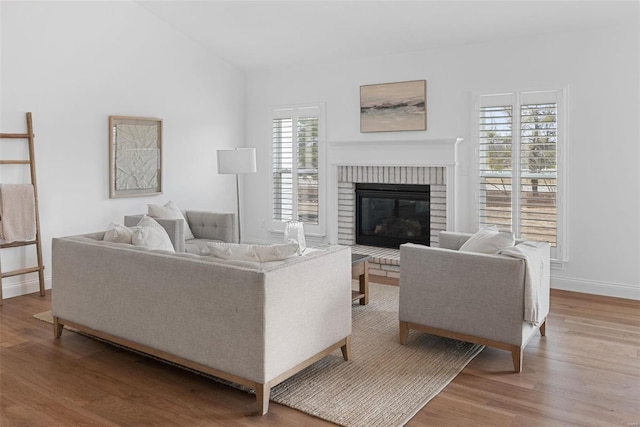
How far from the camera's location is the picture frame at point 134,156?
600 centimetres

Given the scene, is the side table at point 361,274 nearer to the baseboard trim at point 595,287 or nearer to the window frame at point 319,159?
the baseboard trim at point 595,287

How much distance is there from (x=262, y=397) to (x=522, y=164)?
3.84m

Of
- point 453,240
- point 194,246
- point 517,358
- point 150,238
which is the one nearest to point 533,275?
point 517,358

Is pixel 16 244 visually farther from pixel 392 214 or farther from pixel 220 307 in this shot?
pixel 392 214

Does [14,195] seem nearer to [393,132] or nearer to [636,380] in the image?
[393,132]

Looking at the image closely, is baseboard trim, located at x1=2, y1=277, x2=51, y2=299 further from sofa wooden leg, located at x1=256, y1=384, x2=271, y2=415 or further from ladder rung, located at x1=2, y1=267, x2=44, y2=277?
sofa wooden leg, located at x1=256, y1=384, x2=271, y2=415

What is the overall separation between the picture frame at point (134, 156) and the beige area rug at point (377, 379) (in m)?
3.30

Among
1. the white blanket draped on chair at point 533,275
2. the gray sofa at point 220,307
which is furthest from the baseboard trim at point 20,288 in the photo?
the white blanket draped on chair at point 533,275

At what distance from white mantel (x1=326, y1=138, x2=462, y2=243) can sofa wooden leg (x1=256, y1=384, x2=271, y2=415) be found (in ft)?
11.9

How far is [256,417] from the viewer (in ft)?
9.19

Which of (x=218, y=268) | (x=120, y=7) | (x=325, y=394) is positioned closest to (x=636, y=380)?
(x=325, y=394)

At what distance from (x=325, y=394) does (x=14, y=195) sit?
3623mm

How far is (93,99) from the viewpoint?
5.79m

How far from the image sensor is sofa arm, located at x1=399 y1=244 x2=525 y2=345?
3.34 m
